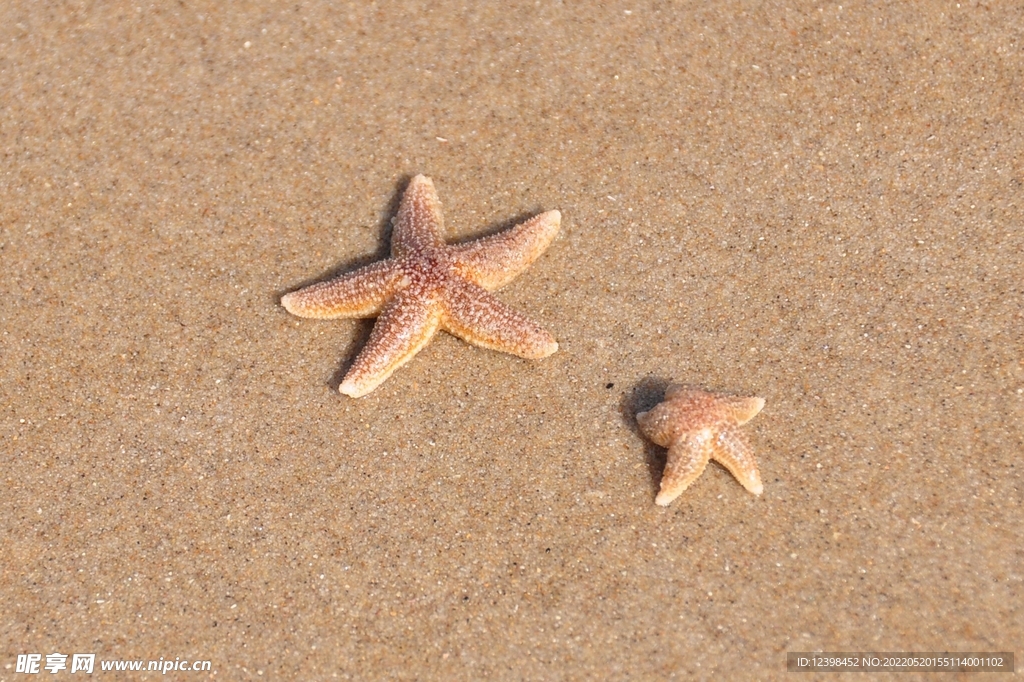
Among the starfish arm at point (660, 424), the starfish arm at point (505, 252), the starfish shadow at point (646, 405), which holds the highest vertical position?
the starfish arm at point (505, 252)

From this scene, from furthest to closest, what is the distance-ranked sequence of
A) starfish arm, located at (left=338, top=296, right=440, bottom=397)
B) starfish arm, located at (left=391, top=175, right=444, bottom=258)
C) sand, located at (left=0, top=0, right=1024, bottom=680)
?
starfish arm, located at (left=391, top=175, right=444, bottom=258), starfish arm, located at (left=338, top=296, right=440, bottom=397), sand, located at (left=0, top=0, right=1024, bottom=680)

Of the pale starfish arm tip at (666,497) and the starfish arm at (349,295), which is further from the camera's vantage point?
the starfish arm at (349,295)

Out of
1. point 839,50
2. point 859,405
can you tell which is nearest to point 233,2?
point 839,50

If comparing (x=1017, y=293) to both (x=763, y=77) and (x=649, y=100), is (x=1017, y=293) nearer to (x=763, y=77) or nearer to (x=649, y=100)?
(x=763, y=77)

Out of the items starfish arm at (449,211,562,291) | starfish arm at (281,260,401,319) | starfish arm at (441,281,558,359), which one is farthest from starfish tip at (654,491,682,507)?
starfish arm at (281,260,401,319)

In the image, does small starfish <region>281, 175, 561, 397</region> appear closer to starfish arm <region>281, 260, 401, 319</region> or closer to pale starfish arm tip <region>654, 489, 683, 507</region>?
starfish arm <region>281, 260, 401, 319</region>

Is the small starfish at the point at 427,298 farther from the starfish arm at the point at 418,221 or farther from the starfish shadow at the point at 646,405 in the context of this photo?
the starfish shadow at the point at 646,405

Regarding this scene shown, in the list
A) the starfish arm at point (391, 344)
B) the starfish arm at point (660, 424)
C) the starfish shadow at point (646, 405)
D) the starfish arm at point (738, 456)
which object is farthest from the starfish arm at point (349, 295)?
the starfish arm at point (738, 456)

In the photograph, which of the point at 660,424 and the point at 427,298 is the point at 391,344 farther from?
the point at 660,424
